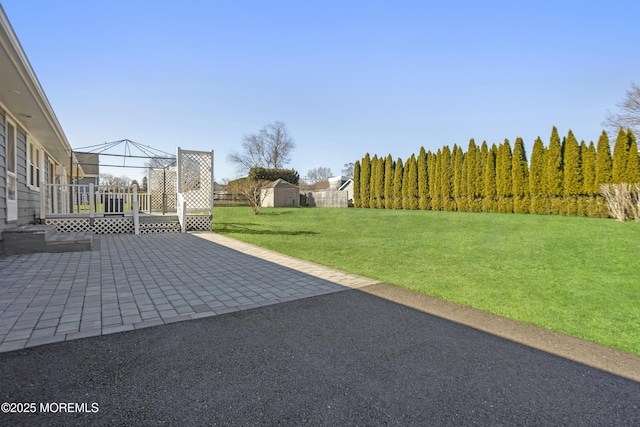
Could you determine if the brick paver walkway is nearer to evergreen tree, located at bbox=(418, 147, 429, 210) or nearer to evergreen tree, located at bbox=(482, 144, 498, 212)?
evergreen tree, located at bbox=(482, 144, 498, 212)

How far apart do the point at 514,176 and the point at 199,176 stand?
1488cm

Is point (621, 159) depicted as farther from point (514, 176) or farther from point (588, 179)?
point (514, 176)

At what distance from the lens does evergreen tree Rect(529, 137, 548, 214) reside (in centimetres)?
1439

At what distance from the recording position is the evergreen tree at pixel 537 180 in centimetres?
1439

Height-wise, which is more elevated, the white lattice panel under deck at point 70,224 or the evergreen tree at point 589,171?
the evergreen tree at point 589,171

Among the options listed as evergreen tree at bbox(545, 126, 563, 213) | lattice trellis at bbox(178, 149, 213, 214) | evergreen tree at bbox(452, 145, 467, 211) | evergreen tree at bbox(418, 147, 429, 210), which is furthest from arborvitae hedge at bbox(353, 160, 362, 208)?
lattice trellis at bbox(178, 149, 213, 214)

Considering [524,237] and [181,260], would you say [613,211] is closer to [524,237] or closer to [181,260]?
[524,237]

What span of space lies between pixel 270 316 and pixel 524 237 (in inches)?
323

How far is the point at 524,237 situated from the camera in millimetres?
8500

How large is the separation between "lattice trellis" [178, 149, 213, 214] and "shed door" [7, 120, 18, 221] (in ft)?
14.3

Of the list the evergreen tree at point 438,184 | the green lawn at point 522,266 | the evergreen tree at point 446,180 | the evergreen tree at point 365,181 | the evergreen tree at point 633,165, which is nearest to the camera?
the green lawn at point 522,266

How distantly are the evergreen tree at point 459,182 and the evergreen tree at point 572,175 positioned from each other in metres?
5.11

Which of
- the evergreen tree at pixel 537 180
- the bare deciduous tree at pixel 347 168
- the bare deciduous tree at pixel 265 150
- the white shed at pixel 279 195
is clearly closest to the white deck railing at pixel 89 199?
the white shed at pixel 279 195

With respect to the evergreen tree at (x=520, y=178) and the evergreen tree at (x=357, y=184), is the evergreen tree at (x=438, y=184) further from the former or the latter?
the evergreen tree at (x=357, y=184)
